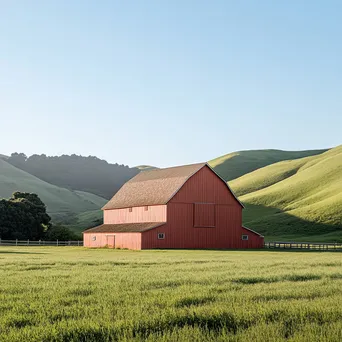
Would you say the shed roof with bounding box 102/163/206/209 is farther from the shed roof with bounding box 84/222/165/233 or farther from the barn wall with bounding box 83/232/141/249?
the barn wall with bounding box 83/232/141/249

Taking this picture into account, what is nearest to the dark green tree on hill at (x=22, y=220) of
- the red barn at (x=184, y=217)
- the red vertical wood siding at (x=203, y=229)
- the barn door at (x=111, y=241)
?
the red barn at (x=184, y=217)

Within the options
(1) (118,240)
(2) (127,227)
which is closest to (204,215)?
(2) (127,227)

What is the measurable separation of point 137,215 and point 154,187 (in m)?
4.19

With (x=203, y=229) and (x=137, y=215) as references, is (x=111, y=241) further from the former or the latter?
(x=203, y=229)

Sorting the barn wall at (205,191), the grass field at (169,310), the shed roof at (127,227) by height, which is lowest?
the grass field at (169,310)

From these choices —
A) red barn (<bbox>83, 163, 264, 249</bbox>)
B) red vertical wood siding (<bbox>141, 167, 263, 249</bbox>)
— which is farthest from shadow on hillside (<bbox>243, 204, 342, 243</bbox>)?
red barn (<bbox>83, 163, 264, 249</bbox>)

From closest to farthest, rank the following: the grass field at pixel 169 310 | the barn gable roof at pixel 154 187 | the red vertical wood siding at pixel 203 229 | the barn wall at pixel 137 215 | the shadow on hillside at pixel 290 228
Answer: the grass field at pixel 169 310 → the red vertical wood siding at pixel 203 229 → the barn wall at pixel 137 215 → the barn gable roof at pixel 154 187 → the shadow on hillside at pixel 290 228

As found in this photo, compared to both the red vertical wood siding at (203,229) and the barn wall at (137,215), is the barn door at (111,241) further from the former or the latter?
the red vertical wood siding at (203,229)

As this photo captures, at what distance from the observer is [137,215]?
75125mm

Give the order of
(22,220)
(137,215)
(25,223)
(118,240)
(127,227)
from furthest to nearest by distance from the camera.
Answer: (25,223) → (22,220) → (137,215) → (127,227) → (118,240)

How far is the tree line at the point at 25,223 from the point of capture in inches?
3568

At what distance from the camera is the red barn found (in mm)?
68125

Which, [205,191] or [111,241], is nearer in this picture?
[205,191]

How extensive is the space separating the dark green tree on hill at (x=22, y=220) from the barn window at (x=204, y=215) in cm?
3324
